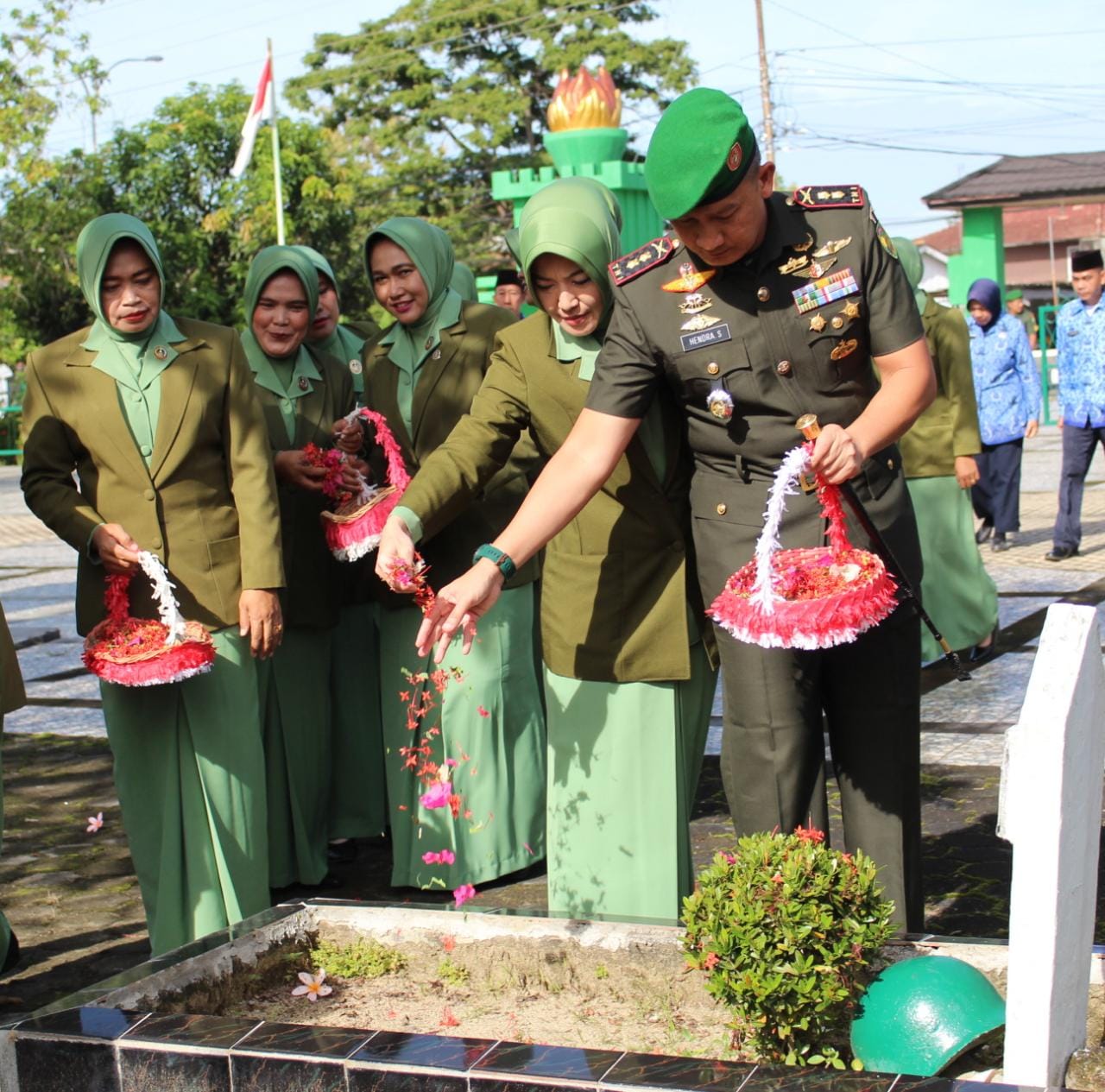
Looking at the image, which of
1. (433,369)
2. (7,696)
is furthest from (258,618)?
(433,369)

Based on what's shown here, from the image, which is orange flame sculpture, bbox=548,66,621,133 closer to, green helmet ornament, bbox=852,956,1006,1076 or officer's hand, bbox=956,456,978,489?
officer's hand, bbox=956,456,978,489

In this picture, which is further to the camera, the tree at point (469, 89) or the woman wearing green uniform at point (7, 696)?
the tree at point (469, 89)

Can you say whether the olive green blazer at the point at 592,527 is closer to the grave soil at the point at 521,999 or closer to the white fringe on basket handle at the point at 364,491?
the grave soil at the point at 521,999

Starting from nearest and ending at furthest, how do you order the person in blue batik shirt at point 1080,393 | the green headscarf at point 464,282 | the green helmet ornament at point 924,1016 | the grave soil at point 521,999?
1. the green helmet ornament at point 924,1016
2. the grave soil at point 521,999
3. the green headscarf at point 464,282
4. the person in blue batik shirt at point 1080,393

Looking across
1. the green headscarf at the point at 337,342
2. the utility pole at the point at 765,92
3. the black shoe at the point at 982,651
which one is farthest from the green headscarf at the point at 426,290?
the utility pole at the point at 765,92

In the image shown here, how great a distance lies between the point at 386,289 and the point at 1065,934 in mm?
3530

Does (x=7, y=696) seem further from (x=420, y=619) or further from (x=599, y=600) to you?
(x=599, y=600)

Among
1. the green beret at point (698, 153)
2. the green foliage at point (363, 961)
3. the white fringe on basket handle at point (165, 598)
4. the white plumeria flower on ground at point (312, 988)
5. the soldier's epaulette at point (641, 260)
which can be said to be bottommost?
the white plumeria flower on ground at point (312, 988)

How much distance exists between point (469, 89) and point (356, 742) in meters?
40.4

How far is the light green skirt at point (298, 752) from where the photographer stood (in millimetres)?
5785

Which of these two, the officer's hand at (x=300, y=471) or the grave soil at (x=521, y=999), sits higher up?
the officer's hand at (x=300, y=471)

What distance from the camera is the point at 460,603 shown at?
3621 mm

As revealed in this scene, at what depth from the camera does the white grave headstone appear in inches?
108

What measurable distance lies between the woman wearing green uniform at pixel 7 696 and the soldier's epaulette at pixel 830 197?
2.56 meters
